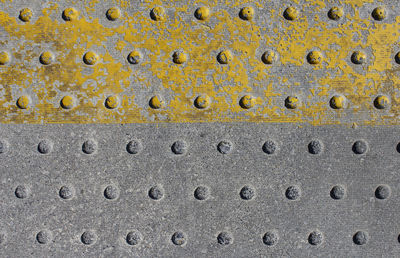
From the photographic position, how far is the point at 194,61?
178 centimetres

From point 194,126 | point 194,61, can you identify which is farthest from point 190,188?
point 194,61

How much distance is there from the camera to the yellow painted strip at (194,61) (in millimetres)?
1768

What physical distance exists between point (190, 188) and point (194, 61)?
0.70 meters

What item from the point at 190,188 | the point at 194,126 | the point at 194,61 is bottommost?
the point at 190,188

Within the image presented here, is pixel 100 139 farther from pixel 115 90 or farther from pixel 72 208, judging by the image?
pixel 72 208

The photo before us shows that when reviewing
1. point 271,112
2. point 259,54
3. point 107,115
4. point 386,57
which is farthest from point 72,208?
point 386,57

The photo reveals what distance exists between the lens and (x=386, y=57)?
1.78 meters

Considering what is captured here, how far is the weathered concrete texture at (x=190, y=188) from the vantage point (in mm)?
1759

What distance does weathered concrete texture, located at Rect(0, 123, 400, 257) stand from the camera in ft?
5.77

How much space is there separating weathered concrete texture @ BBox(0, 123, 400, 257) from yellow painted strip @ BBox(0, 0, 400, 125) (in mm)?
97

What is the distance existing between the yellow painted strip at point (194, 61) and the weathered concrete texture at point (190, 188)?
0.10 meters

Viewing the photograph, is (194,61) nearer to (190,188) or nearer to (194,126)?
(194,126)

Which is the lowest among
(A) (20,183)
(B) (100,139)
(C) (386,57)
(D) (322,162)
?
(A) (20,183)

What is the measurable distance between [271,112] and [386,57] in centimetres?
71
